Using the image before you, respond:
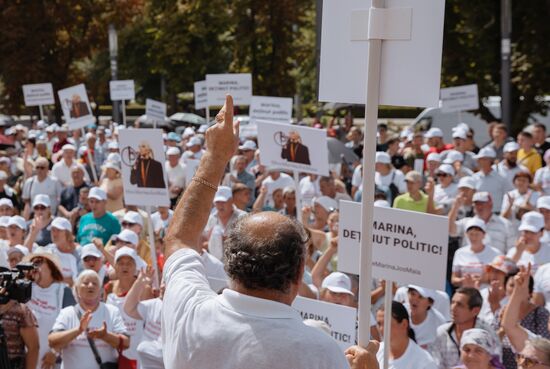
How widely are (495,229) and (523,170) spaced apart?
5.92 ft

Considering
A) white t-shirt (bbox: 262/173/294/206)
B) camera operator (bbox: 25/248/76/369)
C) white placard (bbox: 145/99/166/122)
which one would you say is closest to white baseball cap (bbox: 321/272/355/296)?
camera operator (bbox: 25/248/76/369)

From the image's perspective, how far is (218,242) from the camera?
9.17 meters

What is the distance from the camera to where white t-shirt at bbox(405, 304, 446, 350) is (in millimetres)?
6680

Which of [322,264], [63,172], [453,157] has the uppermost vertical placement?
[453,157]

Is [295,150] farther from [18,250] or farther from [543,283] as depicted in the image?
[543,283]

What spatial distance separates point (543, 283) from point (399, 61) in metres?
4.16

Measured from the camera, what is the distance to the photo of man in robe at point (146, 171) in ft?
28.4

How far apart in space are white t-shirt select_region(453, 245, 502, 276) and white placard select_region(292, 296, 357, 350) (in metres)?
2.77

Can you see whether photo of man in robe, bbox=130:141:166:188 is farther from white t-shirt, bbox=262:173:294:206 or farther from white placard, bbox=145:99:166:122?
white placard, bbox=145:99:166:122

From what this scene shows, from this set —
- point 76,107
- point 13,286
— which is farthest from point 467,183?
point 76,107

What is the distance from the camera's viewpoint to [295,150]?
376 inches

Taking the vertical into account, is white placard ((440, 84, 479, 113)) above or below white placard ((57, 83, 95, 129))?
above

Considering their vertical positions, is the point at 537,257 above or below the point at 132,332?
above

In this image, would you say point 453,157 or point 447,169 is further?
point 453,157
